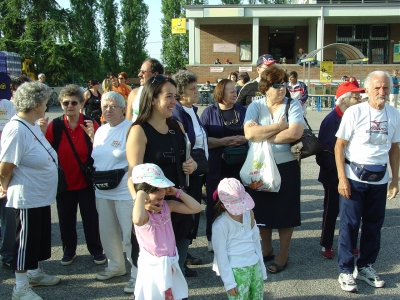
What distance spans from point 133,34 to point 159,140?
43.9 metres

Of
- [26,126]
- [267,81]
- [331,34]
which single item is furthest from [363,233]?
[331,34]

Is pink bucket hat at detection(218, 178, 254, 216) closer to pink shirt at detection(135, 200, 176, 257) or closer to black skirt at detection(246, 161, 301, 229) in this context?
pink shirt at detection(135, 200, 176, 257)

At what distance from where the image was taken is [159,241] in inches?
116

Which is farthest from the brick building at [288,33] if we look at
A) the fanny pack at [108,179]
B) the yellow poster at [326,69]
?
the fanny pack at [108,179]

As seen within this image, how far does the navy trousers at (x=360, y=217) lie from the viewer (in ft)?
12.7

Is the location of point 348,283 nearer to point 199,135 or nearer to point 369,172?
point 369,172

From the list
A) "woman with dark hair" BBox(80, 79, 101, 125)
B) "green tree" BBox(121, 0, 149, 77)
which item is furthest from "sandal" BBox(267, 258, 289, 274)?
"green tree" BBox(121, 0, 149, 77)

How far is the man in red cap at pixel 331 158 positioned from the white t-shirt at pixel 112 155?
2.09m

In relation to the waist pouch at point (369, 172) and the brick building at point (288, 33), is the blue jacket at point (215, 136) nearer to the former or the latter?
the waist pouch at point (369, 172)

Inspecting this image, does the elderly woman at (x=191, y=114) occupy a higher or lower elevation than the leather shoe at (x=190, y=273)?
higher

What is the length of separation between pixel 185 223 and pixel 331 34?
31425mm

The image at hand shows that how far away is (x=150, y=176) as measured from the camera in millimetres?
2705

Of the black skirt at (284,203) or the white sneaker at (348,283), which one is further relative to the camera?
the black skirt at (284,203)

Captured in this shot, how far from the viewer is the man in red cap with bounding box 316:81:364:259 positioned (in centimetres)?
451
